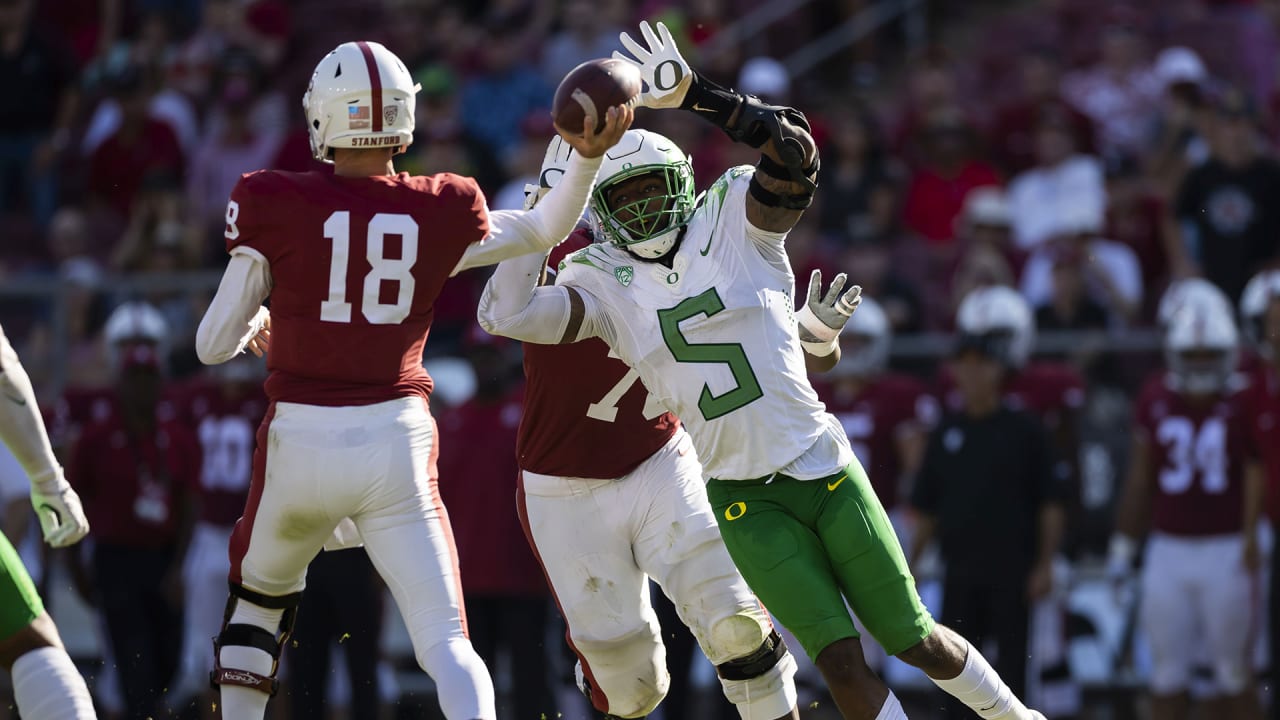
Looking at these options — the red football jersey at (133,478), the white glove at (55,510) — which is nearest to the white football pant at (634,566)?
the white glove at (55,510)

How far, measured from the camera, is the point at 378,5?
1441 cm

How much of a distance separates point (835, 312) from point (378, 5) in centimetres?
892

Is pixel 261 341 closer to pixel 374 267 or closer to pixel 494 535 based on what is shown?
pixel 374 267

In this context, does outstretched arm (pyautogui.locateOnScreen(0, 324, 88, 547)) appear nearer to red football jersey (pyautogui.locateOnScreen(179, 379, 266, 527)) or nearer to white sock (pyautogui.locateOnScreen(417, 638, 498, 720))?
white sock (pyautogui.locateOnScreen(417, 638, 498, 720))

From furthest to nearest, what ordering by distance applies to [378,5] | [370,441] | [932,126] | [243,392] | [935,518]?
1. [378,5]
2. [932,126]
3. [243,392]
4. [935,518]
5. [370,441]

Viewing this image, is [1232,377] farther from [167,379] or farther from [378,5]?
[378,5]

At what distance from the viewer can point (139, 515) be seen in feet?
33.3

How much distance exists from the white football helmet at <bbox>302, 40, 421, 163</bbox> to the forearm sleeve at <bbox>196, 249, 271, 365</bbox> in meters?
0.43

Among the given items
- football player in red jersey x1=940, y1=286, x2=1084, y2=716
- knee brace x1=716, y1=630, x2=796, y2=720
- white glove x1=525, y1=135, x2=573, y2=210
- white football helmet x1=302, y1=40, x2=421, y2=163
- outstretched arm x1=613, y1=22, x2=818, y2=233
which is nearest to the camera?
white football helmet x1=302, y1=40, x2=421, y2=163

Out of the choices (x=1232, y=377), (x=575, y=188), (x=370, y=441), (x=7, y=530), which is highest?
(x=575, y=188)

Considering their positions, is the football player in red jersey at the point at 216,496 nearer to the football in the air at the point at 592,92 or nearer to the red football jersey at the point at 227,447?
the red football jersey at the point at 227,447

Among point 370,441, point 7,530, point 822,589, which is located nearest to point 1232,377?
point 822,589

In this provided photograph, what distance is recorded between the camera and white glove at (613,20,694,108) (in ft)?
19.3

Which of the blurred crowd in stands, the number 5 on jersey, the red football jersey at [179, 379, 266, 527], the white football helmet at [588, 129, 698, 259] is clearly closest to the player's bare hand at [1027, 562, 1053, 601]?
the blurred crowd in stands
